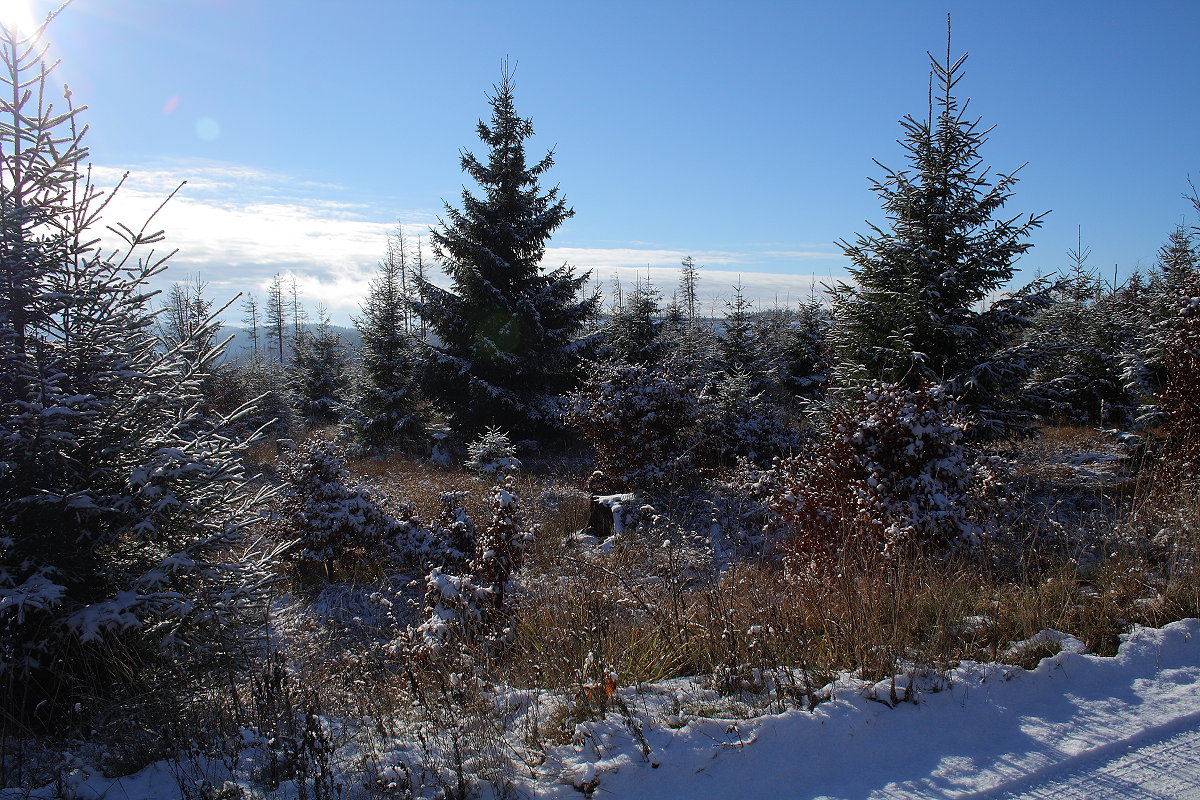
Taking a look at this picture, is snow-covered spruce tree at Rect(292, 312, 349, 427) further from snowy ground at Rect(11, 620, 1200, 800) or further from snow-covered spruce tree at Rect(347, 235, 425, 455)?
snowy ground at Rect(11, 620, 1200, 800)

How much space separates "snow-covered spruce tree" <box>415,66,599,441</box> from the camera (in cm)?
1461

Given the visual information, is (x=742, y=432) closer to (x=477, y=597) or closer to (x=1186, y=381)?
(x=1186, y=381)

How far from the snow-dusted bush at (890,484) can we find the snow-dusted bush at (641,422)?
3.89m

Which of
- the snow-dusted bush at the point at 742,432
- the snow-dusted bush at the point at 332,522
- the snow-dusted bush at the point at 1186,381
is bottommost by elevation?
the snow-dusted bush at the point at 332,522

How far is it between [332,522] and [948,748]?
7247 millimetres

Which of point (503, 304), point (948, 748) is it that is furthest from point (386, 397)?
point (948, 748)

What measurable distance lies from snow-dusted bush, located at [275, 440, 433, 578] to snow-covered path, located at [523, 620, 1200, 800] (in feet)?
17.9

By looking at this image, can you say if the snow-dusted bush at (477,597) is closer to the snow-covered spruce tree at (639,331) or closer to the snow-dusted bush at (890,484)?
the snow-dusted bush at (890,484)

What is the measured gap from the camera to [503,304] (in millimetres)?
14734

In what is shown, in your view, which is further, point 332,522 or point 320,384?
point 320,384

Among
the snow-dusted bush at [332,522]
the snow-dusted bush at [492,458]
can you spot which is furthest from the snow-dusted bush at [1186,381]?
the snow-dusted bush at [492,458]

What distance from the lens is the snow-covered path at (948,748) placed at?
8.23 ft

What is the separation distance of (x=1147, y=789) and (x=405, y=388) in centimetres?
1635

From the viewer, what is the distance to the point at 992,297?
31.8ft
